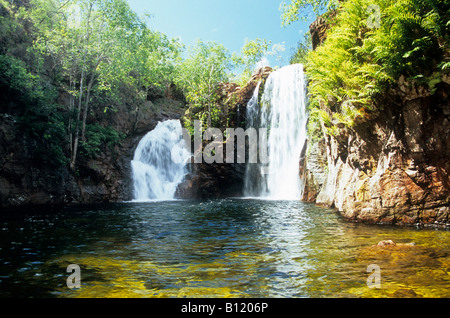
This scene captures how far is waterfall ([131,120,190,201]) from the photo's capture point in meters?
24.4

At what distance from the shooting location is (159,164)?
85.0 feet

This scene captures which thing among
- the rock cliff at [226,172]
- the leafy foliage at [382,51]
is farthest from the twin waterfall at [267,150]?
the leafy foliage at [382,51]

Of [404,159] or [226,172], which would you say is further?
[226,172]

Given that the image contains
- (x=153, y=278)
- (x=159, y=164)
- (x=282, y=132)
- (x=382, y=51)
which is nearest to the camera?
(x=153, y=278)

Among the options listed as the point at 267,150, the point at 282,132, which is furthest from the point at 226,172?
the point at 282,132

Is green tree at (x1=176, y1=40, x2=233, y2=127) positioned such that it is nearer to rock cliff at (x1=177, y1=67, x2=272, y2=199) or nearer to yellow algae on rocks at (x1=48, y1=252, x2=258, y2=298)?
rock cliff at (x1=177, y1=67, x2=272, y2=199)

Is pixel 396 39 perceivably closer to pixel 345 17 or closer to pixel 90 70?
pixel 345 17

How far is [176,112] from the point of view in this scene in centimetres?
3100

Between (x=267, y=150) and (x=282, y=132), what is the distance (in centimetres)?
209

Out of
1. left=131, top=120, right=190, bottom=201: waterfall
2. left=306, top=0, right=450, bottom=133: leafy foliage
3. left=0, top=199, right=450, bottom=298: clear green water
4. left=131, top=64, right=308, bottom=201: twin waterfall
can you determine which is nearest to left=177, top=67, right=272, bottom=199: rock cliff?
left=131, top=64, right=308, bottom=201: twin waterfall

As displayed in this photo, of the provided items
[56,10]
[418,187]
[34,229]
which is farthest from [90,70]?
[418,187]

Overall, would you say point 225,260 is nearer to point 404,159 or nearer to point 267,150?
point 404,159

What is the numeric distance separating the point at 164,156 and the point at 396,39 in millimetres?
20997
